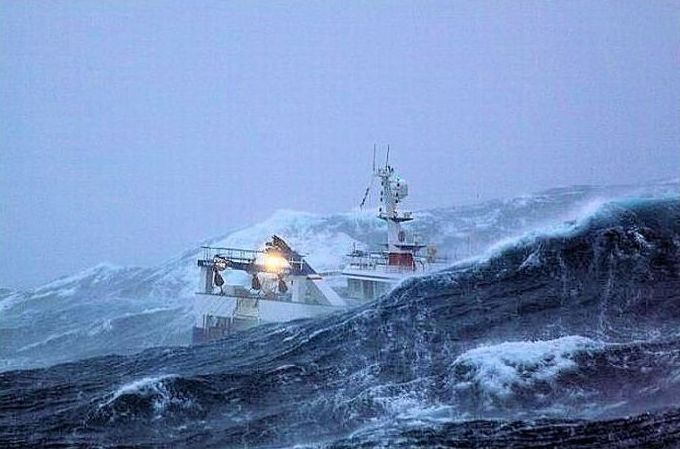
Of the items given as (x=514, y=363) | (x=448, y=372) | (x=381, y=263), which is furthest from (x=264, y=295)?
(x=514, y=363)

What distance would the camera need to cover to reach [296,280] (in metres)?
32.2

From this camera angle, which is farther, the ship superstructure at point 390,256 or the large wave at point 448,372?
the ship superstructure at point 390,256

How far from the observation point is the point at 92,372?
19.8m

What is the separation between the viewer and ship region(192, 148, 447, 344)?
31938 mm

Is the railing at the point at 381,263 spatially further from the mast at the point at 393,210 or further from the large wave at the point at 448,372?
the large wave at the point at 448,372

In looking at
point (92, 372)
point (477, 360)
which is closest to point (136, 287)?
point (92, 372)

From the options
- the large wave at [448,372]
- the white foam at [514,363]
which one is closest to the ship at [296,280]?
the large wave at [448,372]

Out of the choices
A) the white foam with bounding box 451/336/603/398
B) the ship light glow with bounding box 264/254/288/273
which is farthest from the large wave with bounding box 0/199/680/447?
the ship light glow with bounding box 264/254/288/273

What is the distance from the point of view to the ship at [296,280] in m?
31.9

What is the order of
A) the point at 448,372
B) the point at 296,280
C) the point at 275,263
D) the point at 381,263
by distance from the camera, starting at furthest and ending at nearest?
the point at 381,263, the point at 275,263, the point at 296,280, the point at 448,372

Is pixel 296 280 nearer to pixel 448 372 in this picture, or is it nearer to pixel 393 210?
pixel 393 210

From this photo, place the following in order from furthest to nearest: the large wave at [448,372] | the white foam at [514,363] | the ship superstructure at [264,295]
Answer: the ship superstructure at [264,295]
the white foam at [514,363]
the large wave at [448,372]

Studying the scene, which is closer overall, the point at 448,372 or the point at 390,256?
the point at 448,372

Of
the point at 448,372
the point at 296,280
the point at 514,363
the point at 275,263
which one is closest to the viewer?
the point at 514,363
